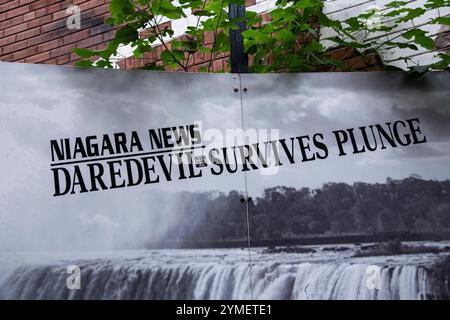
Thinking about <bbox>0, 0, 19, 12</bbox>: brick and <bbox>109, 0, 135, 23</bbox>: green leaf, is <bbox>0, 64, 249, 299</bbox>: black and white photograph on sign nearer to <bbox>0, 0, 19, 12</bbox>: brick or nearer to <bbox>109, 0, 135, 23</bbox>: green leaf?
<bbox>109, 0, 135, 23</bbox>: green leaf

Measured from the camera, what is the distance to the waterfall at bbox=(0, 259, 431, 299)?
6.54 ft

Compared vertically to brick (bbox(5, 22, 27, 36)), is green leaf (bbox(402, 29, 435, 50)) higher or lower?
lower

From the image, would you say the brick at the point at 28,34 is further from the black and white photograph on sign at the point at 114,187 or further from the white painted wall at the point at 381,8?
the black and white photograph on sign at the point at 114,187

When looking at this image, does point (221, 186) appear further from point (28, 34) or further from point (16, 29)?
point (16, 29)

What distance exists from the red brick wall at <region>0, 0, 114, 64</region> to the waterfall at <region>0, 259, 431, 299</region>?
212cm

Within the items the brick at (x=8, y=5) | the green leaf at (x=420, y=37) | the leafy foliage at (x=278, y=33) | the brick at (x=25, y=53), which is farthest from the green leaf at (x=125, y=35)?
the brick at (x=8, y=5)

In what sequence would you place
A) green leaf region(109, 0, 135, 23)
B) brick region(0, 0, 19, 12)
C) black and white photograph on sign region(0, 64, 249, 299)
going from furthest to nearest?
brick region(0, 0, 19, 12)
green leaf region(109, 0, 135, 23)
black and white photograph on sign region(0, 64, 249, 299)

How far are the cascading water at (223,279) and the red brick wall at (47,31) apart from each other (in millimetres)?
2112

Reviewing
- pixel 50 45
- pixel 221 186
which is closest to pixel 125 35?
pixel 221 186

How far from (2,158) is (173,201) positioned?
701mm

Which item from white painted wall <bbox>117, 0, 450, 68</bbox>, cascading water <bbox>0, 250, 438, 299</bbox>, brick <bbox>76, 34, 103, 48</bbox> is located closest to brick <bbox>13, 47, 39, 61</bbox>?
brick <bbox>76, 34, 103, 48</bbox>

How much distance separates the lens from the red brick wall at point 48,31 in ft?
12.1
